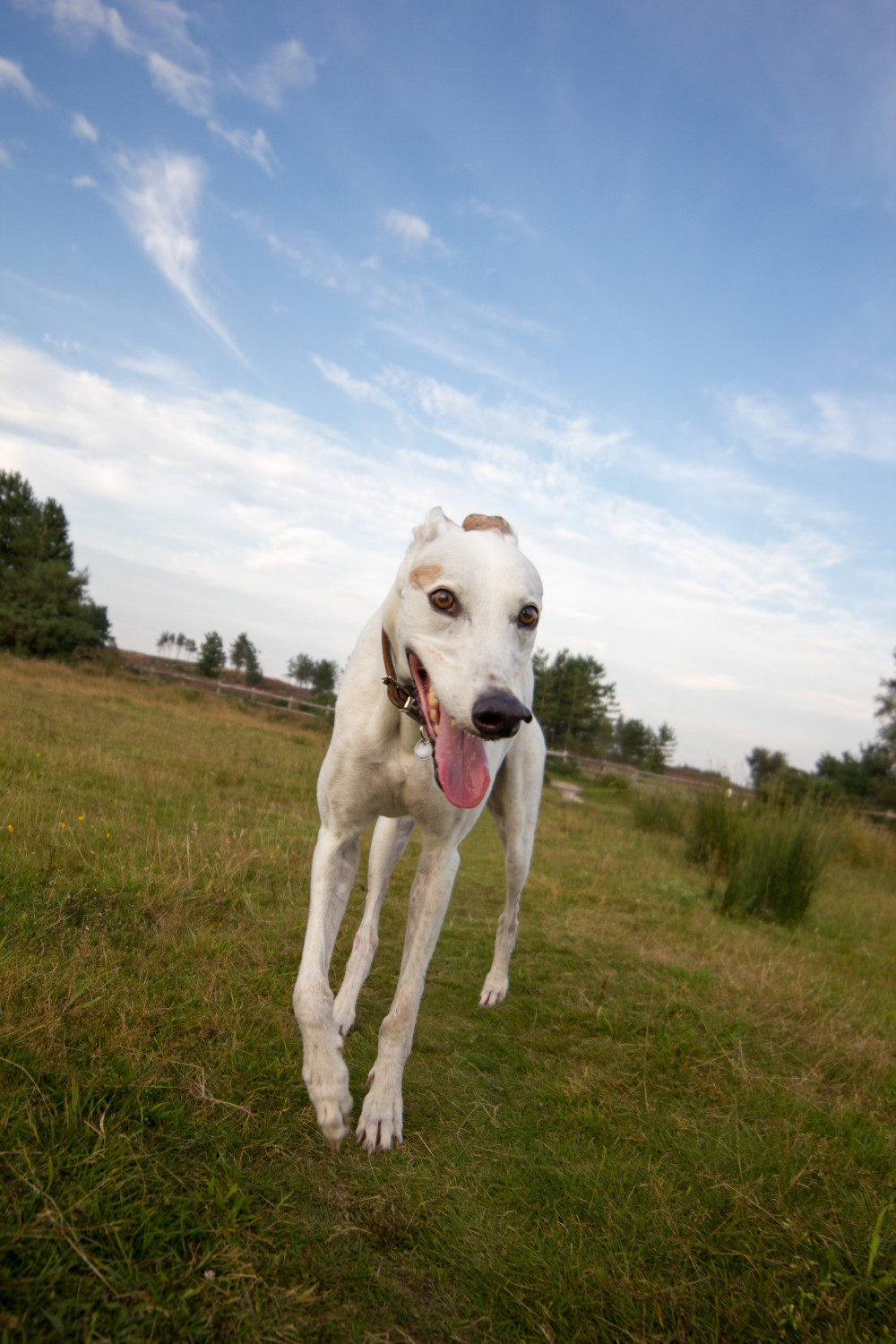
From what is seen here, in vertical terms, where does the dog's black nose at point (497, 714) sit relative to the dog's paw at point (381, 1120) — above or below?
above

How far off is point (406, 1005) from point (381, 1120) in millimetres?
406

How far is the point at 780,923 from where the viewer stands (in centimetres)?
748

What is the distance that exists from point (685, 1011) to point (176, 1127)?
3063mm

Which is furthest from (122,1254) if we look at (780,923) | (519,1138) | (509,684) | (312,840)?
(780,923)

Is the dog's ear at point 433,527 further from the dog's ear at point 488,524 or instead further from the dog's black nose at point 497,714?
the dog's black nose at point 497,714

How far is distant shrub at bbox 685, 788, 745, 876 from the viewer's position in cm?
926

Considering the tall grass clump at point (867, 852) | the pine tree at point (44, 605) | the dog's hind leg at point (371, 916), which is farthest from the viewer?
the pine tree at point (44, 605)

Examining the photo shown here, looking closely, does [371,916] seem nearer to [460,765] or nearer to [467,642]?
[460,765]

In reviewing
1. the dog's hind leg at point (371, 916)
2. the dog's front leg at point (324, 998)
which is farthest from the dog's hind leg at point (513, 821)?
the dog's front leg at point (324, 998)

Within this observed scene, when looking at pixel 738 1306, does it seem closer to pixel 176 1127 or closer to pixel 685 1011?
pixel 176 1127

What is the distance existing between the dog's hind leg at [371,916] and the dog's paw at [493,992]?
0.80 meters

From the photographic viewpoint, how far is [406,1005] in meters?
2.70

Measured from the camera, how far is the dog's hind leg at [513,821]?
3980mm

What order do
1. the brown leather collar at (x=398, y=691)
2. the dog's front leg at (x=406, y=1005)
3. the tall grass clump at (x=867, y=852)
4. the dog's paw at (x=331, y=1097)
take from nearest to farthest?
1. the dog's paw at (x=331, y=1097)
2. the dog's front leg at (x=406, y=1005)
3. the brown leather collar at (x=398, y=691)
4. the tall grass clump at (x=867, y=852)
